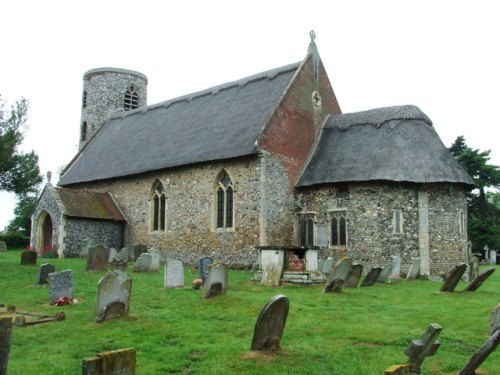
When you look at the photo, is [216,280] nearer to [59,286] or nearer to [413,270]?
[59,286]

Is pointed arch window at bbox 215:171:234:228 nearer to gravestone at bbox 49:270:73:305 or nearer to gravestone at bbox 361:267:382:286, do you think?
gravestone at bbox 361:267:382:286

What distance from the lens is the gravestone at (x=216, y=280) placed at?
1310cm

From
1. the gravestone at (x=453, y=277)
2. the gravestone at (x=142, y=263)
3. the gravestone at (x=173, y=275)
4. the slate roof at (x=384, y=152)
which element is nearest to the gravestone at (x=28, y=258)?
the gravestone at (x=142, y=263)

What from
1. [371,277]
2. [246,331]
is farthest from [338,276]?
[246,331]

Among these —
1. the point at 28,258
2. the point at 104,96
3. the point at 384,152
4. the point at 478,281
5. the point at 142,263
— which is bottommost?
the point at 478,281

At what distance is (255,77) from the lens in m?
27.8

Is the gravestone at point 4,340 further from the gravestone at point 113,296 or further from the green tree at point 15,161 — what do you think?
the green tree at point 15,161

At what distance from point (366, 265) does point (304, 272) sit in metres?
5.51

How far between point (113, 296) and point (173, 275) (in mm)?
4566

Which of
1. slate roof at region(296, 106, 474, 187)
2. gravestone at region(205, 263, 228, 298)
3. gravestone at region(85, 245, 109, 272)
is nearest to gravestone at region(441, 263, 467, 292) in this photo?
gravestone at region(205, 263, 228, 298)

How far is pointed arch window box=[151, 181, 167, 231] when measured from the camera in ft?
87.5

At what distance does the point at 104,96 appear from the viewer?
1538 inches

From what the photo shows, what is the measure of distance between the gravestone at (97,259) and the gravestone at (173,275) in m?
4.61

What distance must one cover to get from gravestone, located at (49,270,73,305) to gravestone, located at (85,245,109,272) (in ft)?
19.2
